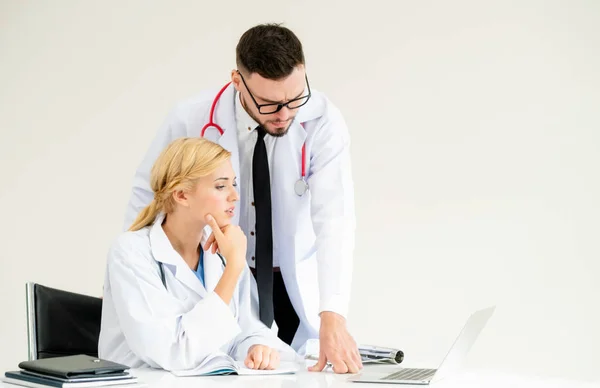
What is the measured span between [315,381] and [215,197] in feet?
2.25

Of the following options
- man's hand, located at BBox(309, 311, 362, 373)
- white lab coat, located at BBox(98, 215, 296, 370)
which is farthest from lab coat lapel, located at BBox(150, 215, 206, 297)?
man's hand, located at BBox(309, 311, 362, 373)

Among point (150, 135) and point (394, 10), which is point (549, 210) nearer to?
point (394, 10)

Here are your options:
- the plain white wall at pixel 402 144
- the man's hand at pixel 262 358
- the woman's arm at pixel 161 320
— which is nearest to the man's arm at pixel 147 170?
the woman's arm at pixel 161 320

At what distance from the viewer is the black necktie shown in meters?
2.68

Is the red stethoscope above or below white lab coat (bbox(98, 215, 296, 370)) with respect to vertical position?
above

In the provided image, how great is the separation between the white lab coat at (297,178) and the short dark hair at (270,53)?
0.28 metres

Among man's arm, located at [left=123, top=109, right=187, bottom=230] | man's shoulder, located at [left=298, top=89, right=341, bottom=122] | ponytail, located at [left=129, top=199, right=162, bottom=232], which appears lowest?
ponytail, located at [left=129, top=199, right=162, bottom=232]

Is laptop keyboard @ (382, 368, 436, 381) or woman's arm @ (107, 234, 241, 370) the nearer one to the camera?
laptop keyboard @ (382, 368, 436, 381)

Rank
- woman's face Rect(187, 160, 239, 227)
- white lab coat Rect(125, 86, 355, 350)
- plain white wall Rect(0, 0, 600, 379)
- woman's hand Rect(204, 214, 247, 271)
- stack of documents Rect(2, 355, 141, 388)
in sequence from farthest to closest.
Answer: plain white wall Rect(0, 0, 600, 379)
white lab coat Rect(125, 86, 355, 350)
woman's face Rect(187, 160, 239, 227)
woman's hand Rect(204, 214, 247, 271)
stack of documents Rect(2, 355, 141, 388)

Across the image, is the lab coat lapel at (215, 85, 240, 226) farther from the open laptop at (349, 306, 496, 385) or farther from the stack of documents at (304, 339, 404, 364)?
the open laptop at (349, 306, 496, 385)

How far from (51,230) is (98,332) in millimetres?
2368

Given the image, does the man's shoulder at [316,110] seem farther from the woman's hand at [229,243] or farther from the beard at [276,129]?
the woman's hand at [229,243]

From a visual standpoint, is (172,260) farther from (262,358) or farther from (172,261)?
(262,358)

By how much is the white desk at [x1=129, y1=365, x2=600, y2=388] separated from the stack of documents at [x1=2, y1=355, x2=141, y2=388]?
97 mm
